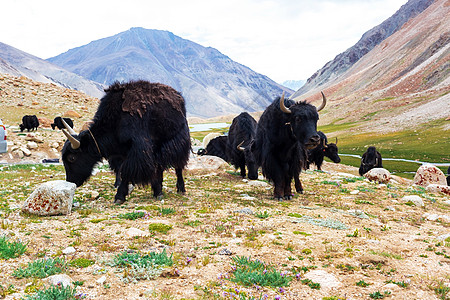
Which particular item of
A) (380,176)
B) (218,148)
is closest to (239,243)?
(380,176)

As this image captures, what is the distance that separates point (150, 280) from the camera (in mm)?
3906

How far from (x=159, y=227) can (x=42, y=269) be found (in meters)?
2.15

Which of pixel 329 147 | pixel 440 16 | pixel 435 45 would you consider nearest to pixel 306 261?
pixel 329 147

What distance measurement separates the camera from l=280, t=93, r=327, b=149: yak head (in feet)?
26.7

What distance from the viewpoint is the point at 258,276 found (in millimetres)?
3906

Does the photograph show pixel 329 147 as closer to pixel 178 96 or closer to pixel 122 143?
pixel 178 96

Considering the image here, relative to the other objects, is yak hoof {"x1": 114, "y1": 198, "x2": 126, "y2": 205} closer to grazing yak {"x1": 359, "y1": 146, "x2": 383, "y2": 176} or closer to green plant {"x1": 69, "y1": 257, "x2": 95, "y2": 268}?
green plant {"x1": 69, "y1": 257, "x2": 95, "y2": 268}

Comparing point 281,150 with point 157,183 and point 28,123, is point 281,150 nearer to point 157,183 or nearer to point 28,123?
point 157,183

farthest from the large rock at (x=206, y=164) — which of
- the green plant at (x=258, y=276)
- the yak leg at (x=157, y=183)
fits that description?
the green plant at (x=258, y=276)

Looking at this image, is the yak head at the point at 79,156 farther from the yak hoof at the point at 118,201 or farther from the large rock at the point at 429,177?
the large rock at the point at 429,177

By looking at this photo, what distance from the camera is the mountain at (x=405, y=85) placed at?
68625 millimetres

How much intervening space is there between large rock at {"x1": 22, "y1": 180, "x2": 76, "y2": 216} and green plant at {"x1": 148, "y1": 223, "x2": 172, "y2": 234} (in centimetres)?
190

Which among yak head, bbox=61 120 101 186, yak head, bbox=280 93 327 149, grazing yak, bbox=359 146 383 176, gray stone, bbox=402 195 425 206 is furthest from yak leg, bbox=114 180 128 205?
grazing yak, bbox=359 146 383 176

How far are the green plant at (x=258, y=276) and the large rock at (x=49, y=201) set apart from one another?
3870mm
